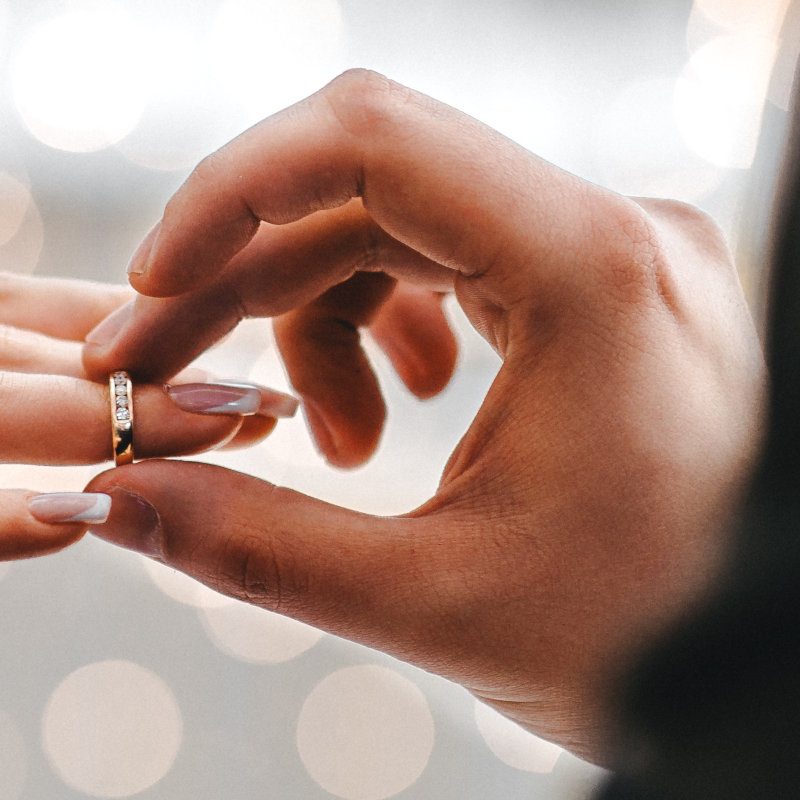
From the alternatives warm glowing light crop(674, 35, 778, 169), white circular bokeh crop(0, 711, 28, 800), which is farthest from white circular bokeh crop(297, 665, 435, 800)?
warm glowing light crop(674, 35, 778, 169)

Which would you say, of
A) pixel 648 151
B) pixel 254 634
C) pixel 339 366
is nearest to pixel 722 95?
pixel 648 151

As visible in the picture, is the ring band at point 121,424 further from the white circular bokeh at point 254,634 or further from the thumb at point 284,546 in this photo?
the white circular bokeh at point 254,634

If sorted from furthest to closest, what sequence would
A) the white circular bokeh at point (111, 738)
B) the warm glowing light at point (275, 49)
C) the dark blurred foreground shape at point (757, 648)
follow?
the warm glowing light at point (275, 49) → the white circular bokeh at point (111, 738) → the dark blurred foreground shape at point (757, 648)

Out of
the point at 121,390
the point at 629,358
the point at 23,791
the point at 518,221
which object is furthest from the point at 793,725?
the point at 23,791

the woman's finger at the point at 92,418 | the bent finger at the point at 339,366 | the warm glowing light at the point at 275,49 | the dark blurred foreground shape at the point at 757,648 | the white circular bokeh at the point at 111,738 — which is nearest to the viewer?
the dark blurred foreground shape at the point at 757,648

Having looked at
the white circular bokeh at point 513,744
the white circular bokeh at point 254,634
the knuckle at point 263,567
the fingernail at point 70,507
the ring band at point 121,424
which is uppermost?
the ring band at point 121,424

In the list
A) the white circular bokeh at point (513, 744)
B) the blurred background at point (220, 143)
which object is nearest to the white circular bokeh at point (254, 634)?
the blurred background at point (220, 143)

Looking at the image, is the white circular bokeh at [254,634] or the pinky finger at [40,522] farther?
the white circular bokeh at [254,634]

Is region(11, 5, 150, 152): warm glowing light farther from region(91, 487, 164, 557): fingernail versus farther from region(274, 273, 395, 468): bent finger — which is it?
region(91, 487, 164, 557): fingernail
